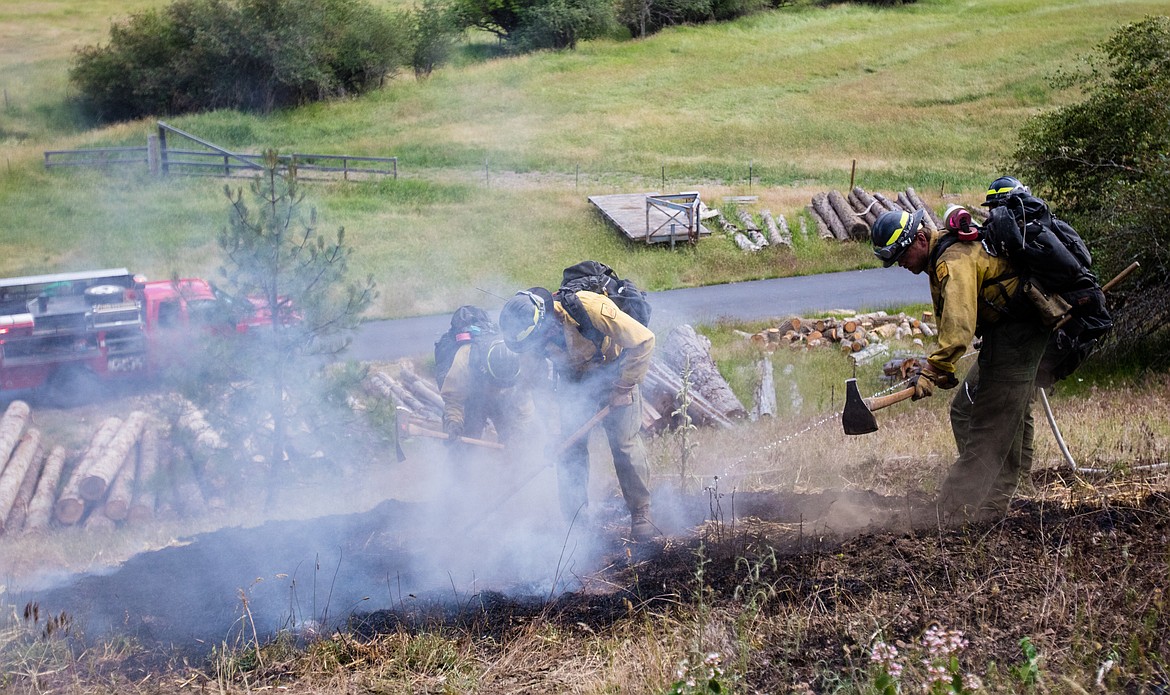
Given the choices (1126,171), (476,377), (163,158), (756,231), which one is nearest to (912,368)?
(476,377)

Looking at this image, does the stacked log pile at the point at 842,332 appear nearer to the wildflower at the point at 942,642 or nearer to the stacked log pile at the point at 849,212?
the stacked log pile at the point at 849,212

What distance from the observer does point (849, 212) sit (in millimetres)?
22750

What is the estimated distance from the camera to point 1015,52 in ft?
131

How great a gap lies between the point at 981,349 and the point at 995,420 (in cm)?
41

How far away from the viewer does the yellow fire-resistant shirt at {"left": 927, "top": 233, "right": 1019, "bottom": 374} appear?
5.08 metres

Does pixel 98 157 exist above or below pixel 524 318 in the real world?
above

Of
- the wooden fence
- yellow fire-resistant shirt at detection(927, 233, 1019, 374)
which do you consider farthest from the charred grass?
the wooden fence

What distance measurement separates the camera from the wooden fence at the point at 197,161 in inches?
1022

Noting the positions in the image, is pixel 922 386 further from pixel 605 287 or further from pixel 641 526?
pixel 605 287

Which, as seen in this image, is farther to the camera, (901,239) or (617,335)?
(617,335)

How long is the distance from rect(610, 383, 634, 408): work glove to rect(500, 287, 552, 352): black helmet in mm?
594

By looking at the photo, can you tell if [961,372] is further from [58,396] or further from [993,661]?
[58,396]

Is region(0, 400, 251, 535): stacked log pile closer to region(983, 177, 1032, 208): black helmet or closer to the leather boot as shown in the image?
the leather boot

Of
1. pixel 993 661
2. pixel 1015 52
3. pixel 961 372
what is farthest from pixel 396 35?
pixel 993 661
